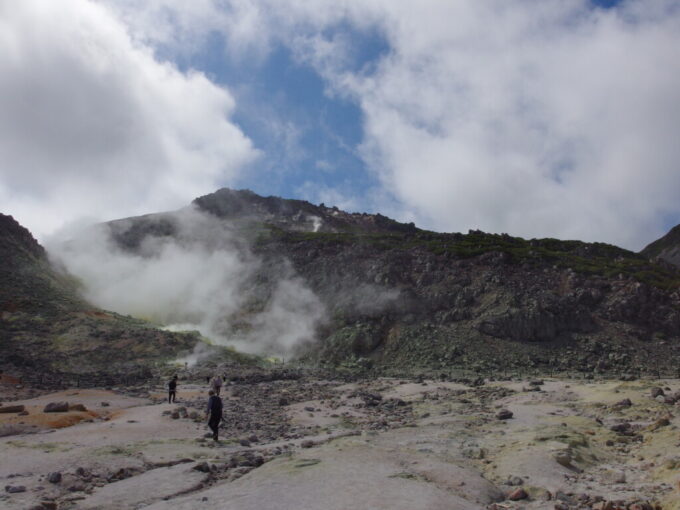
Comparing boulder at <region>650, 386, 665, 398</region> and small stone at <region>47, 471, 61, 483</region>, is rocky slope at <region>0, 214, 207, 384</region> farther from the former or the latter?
boulder at <region>650, 386, 665, 398</region>

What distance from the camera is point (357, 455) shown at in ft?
41.6

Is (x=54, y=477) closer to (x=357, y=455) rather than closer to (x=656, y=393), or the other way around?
(x=357, y=455)

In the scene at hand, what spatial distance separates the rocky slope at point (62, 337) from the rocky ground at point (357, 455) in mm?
17452

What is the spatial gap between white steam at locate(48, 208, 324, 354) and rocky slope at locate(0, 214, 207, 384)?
10167 mm

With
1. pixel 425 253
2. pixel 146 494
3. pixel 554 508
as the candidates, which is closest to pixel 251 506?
pixel 146 494

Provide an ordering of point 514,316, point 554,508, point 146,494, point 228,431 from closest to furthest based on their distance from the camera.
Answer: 1. point 554,508
2. point 146,494
3. point 228,431
4. point 514,316

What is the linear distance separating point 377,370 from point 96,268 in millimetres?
60160

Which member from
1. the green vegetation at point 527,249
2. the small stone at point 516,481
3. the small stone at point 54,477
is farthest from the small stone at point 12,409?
the green vegetation at point 527,249

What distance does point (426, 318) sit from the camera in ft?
180

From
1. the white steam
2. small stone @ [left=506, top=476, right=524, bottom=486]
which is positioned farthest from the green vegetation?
small stone @ [left=506, top=476, right=524, bottom=486]

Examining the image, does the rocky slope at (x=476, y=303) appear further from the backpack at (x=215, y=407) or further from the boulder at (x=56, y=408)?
the backpack at (x=215, y=407)

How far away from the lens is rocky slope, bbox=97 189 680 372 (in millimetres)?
47094

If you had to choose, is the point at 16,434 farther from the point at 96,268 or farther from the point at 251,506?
the point at 96,268

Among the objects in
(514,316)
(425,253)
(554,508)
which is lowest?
(554,508)
